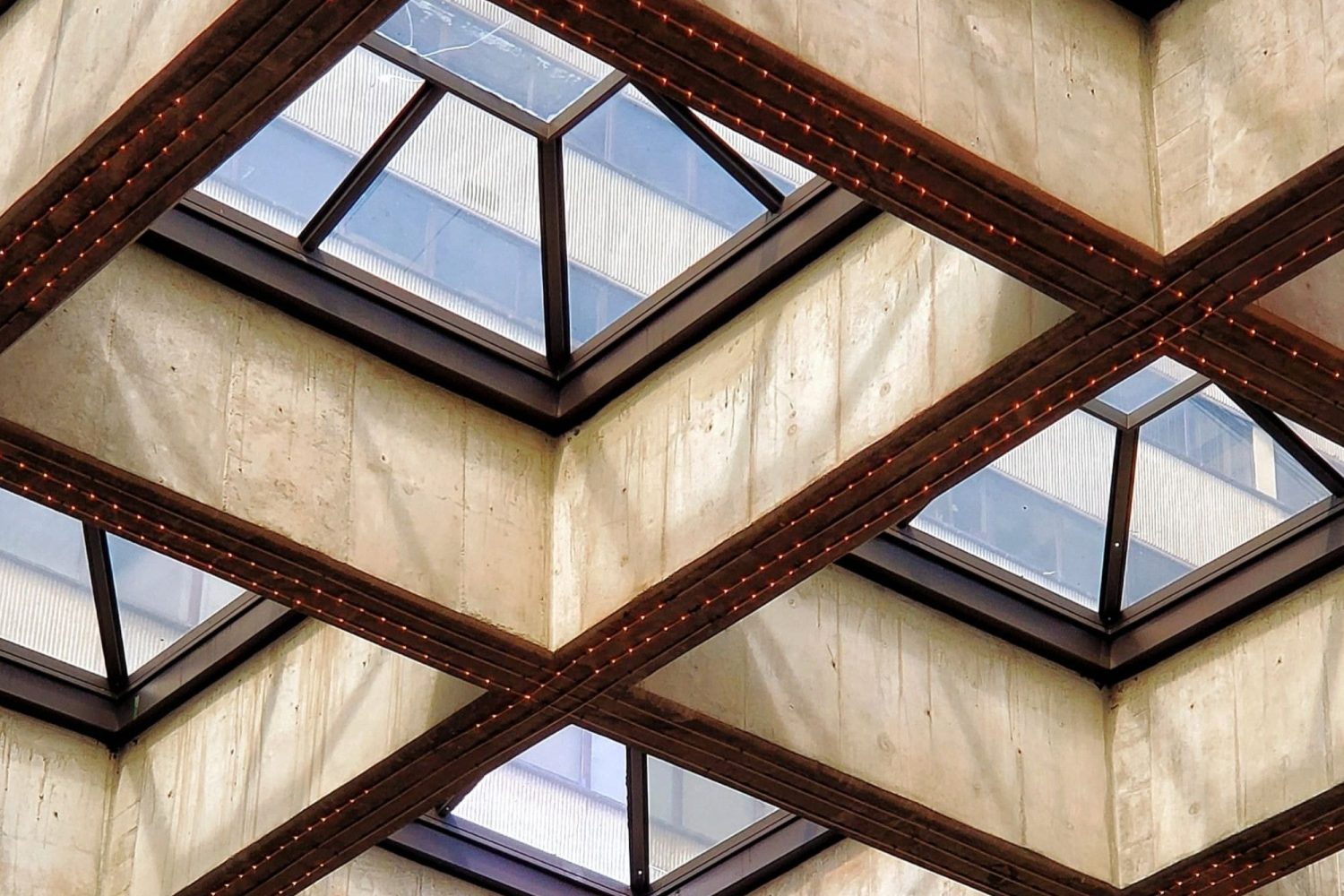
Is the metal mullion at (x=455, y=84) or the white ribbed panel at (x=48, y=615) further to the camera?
the white ribbed panel at (x=48, y=615)

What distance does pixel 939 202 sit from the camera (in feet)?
48.4

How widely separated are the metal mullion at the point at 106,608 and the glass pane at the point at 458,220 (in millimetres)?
3707

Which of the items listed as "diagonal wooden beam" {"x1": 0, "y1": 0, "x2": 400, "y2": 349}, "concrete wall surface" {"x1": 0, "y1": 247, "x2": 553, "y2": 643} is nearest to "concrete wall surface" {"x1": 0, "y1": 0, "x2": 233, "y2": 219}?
"diagonal wooden beam" {"x1": 0, "y1": 0, "x2": 400, "y2": 349}

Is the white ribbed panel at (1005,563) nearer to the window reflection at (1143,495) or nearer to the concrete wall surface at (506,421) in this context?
the window reflection at (1143,495)

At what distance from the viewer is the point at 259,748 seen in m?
21.0

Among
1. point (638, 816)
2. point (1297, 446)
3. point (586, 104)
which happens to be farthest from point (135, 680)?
point (1297, 446)

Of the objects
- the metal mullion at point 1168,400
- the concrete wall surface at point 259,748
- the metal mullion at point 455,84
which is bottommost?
the concrete wall surface at point 259,748

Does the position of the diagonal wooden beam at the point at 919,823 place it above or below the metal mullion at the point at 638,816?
below

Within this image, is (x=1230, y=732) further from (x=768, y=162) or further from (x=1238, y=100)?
(x=1238, y=100)

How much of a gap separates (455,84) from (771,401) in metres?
3.24

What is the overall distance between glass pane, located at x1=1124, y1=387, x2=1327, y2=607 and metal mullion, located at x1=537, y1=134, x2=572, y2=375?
15.0 feet

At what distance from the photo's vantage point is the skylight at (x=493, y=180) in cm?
1836

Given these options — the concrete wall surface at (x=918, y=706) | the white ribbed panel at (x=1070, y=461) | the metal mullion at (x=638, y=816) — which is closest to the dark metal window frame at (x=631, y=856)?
the metal mullion at (x=638, y=816)

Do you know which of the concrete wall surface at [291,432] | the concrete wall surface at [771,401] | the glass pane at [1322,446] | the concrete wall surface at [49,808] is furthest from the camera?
the concrete wall surface at [49,808]
